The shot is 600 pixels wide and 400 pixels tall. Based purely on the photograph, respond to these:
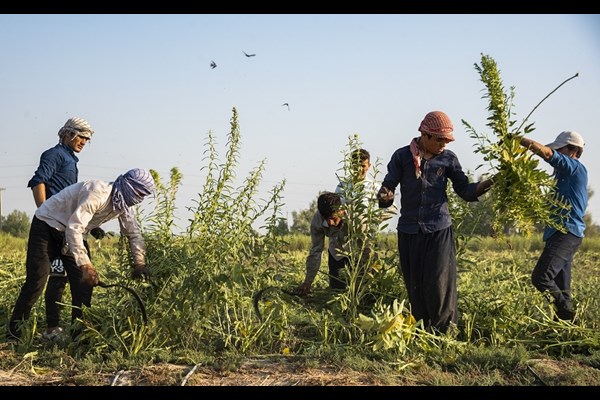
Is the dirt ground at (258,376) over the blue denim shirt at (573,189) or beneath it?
beneath

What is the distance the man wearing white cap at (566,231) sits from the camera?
6.08 m

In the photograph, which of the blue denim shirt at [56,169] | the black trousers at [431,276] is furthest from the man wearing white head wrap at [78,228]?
the black trousers at [431,276]

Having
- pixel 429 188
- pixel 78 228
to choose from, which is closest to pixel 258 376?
pixel 78 228

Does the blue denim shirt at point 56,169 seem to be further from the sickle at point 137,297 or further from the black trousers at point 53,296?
the sickle at point 137,297

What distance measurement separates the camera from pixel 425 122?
223 inches

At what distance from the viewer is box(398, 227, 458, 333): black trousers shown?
18.8 feet

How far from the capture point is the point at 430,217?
18.9 feet

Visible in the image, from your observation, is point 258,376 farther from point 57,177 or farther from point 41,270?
point 57,177

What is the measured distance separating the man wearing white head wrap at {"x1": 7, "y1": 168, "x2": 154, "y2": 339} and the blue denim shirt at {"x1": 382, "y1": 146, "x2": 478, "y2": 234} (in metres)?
1.93

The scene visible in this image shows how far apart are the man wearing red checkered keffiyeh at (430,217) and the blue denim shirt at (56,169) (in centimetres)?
264

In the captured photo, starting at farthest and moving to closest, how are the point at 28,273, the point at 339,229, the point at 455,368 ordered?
the point at 339,229 < the point at 28,273 < the point at 455,368
